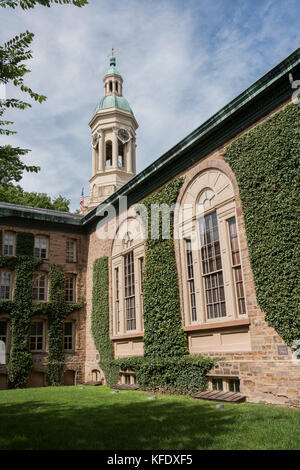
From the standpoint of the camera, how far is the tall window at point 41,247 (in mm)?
23922

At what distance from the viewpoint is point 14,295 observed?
22172mm

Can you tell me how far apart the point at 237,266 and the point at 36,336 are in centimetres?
1421

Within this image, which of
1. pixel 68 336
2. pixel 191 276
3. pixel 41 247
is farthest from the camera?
pixel 41 247

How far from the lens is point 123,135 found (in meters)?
32.4

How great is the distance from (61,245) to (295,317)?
56.0ft

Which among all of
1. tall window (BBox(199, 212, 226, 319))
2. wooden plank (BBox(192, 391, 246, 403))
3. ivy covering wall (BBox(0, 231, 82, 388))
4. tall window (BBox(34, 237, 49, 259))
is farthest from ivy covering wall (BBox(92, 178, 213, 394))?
tall window (BBox(34, 237, 49, 259))

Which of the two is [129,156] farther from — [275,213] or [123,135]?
[275,213]

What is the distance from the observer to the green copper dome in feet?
108

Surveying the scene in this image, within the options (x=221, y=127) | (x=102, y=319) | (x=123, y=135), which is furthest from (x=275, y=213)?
(x=123, y=135)

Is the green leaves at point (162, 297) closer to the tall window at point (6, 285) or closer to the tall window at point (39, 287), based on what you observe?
the tall window at point (39, 287)

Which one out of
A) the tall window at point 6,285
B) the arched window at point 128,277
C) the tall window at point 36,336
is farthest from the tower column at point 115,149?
the tall window at point 36,336

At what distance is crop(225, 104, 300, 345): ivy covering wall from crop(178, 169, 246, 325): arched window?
1114 millimetres

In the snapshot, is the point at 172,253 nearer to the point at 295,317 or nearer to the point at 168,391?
the point at 168,391
